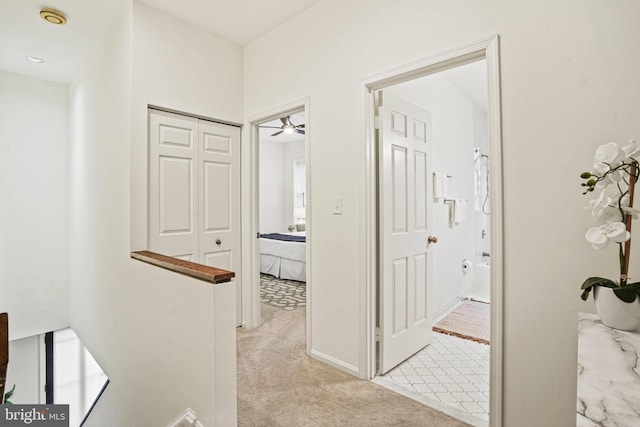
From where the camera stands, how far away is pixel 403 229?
2475mm

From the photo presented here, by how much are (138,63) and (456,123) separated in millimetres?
3419

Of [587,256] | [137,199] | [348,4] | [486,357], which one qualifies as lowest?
[486,357]

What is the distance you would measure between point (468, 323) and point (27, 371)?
4.78m

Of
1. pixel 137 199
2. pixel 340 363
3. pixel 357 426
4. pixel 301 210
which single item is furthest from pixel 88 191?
pixel 301 210

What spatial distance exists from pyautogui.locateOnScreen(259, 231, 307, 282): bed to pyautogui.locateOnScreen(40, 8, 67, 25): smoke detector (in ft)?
12.0

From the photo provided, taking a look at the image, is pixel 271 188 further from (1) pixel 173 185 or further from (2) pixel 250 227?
(1) pixel 173 185

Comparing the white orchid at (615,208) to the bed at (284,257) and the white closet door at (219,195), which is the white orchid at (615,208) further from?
the bed at (284,257)

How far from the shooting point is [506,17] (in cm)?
159

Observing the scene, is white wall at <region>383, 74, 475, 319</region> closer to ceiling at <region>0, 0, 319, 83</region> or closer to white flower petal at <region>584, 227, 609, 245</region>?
ceiling at <region>0, 0, 319, 83</region>

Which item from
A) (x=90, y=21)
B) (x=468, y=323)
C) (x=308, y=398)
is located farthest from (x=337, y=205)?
(x=90, y=21)

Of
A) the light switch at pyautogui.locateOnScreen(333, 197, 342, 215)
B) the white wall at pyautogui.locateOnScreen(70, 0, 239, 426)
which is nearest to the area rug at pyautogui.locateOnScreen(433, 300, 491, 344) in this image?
the light switch at pyautogui.locateOnScreen(333, 197, 342, 215)

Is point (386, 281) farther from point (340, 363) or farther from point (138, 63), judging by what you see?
point (138, 63)

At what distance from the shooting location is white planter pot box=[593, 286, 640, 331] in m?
0.97
